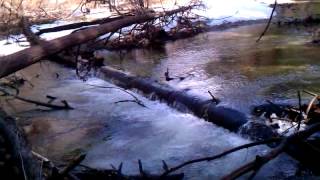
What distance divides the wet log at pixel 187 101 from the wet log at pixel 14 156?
374cm

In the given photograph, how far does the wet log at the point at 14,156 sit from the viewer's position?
3.32m

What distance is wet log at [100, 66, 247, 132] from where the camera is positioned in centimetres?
694

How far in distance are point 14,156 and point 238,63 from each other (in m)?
7.57

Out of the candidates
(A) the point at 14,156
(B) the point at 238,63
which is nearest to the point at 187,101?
(B) the point at 238,63

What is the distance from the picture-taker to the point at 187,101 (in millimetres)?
7938

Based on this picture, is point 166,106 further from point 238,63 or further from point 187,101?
point 238,63

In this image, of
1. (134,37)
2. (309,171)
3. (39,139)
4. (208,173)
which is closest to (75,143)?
(39,139)

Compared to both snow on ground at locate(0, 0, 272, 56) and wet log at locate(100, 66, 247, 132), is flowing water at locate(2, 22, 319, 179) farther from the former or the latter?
snow on ground at locate(0, 0, 272, 56)

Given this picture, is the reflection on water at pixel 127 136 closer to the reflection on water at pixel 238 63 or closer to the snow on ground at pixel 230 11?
the reflection on water at pixel 238 63

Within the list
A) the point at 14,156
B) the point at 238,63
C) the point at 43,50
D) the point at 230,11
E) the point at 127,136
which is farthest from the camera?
the point at 230,11

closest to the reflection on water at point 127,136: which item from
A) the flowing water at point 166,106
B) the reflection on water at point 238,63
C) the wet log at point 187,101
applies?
the flowing water at point 166,106

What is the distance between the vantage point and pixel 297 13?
17016 millimetres

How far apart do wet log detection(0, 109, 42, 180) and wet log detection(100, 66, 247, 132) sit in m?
3.74

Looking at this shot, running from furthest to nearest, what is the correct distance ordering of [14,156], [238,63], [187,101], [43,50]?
[238,63] < [187,101] < [43,50] < [14,156]
